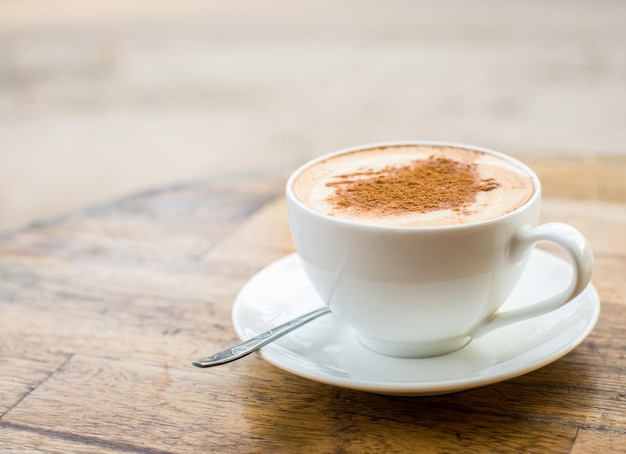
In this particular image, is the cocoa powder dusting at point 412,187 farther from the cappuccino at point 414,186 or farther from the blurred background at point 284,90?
the blurred background at point 284,90

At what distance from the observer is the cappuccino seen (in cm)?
61

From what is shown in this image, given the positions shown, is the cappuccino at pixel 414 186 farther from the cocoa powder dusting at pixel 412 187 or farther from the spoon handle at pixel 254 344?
the spoon handle at pixel 254 344

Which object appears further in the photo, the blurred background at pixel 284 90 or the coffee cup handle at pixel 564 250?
the blurred background at pixel 284 90

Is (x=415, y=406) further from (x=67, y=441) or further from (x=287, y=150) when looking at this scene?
(x=287, y=150)

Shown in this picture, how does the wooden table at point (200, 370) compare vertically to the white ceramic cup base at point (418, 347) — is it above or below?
below

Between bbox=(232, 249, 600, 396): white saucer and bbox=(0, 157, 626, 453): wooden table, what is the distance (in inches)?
0.9

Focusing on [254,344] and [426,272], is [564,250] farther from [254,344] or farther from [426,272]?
[254,344]

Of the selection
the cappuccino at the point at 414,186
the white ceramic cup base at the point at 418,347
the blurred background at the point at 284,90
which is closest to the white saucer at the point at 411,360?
the white ceramic cup base at the point at 418,347

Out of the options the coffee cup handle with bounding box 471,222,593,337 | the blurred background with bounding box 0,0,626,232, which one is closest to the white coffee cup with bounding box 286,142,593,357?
the coffee cup handle with bounding box 471,222,593,337

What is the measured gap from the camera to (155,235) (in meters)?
0.97

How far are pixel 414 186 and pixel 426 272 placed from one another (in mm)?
104

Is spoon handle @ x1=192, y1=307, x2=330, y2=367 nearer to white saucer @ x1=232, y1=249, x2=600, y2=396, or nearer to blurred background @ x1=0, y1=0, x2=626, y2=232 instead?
white saucer @ x1=232, y1=249, x2=600, y2=396

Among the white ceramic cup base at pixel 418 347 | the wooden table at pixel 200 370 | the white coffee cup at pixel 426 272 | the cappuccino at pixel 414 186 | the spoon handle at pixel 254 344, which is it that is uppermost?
the cappuccino at pixel 414 186

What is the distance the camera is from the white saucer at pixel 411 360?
22.5 inches
